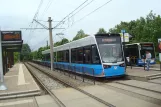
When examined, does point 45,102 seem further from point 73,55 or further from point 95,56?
point 73,55

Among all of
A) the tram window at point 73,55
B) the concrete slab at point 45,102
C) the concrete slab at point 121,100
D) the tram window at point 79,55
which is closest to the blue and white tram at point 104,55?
the tram window at point 79,55

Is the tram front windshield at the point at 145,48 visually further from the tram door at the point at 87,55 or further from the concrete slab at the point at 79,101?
the concrete slab at the point at 79,101

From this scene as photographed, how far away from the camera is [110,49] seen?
18.1m

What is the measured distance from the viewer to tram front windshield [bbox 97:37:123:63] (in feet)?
58.2

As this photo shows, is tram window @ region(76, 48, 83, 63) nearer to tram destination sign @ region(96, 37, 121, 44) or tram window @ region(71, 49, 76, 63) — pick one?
tram window @ region(71, 49, 76, 63)

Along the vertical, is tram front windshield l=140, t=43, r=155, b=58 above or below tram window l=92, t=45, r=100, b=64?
above

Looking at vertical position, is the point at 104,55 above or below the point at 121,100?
above

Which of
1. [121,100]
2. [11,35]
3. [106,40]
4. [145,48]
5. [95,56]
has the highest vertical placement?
[11,35]

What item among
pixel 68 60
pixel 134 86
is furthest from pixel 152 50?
pixel 134 86

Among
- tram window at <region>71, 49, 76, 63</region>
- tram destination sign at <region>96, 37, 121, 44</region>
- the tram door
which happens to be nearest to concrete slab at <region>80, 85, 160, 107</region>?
tram destination sign at <region>96, 37, 121, 44</region>

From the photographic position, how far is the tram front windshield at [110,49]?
699 inches

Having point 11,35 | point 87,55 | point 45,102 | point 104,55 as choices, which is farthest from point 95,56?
point 45,102

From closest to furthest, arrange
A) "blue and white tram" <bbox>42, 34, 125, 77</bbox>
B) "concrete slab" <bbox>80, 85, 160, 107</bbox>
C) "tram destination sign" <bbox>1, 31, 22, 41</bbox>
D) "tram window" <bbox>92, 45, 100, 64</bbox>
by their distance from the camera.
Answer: "concrete slab" <bbox>80, 85, 160, 107</bbox> → "blue and white tram" <bbox>42, 34, 125, 77</bbox> → "tram window" <bbox>92, 45, 100, 64</bbox> → "tram destination sign" <bbox>1, 31, 22, 41</bbox>

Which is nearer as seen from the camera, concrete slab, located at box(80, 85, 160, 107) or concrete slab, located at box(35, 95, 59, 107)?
concrete slab, located at box(80, 85, 160, 107)
